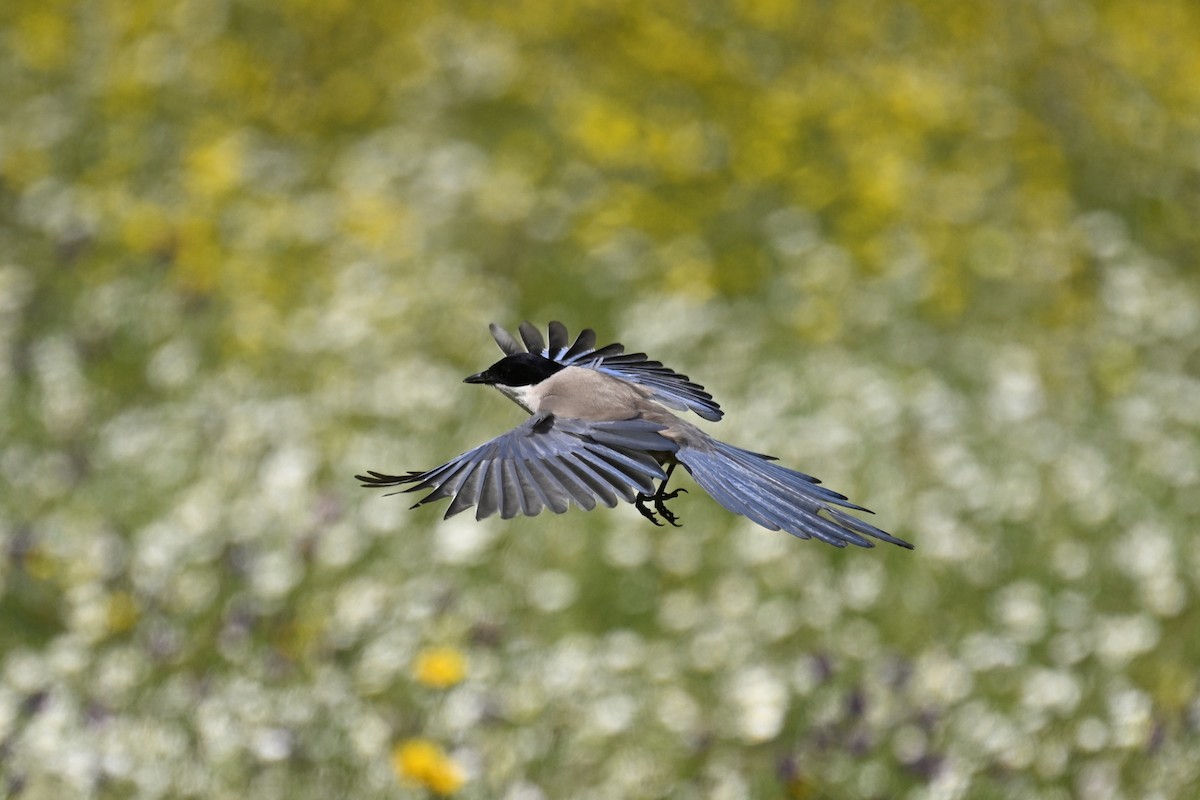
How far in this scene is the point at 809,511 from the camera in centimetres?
171

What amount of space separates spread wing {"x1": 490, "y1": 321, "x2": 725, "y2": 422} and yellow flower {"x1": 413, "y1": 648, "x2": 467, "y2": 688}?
69 cm

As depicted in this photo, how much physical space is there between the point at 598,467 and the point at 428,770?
110 centimetres

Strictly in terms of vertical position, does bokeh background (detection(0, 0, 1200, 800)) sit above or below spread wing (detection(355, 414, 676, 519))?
below

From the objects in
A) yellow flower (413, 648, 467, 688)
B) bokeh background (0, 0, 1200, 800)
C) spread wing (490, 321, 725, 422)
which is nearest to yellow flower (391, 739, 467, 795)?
bokeh background (0, 0, 1200, 800)

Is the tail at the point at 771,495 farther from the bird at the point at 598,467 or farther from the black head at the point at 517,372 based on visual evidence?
the black head at the point at 517,372

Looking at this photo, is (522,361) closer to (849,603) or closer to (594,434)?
(594,434)

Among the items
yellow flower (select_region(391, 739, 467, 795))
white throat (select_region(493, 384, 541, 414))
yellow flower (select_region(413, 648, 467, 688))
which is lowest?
yellow flower (select_region(413, 648, 467, 688))

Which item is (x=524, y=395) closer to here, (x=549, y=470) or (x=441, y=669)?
(x=549, y=470)

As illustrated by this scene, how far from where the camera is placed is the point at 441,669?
2814 millimetres

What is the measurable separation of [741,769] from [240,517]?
1.50 m

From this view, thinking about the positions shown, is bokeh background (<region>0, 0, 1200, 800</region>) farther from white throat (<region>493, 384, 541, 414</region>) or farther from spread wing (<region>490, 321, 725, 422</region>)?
white throat (<region>493, 384, 541, 414</region>)

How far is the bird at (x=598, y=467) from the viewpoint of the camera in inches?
63.2

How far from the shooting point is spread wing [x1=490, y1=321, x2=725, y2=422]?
2.33 meters

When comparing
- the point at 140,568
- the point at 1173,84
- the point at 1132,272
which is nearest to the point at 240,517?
the point at 140,568
